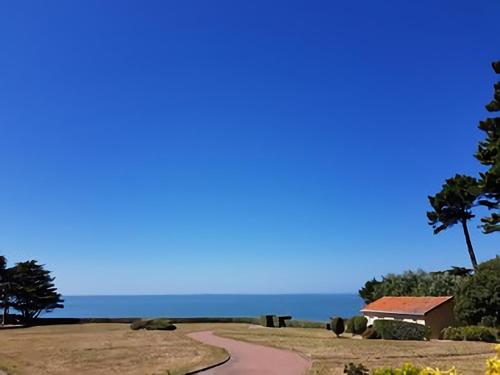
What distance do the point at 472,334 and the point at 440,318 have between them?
212 inches

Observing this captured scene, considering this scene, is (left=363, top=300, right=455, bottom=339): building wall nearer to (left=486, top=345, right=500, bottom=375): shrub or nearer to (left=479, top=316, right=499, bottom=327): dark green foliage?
(left=479, top=316, right=499, bottom=327): dark green foliage

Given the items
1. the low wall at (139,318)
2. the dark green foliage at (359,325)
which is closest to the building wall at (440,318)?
the dark green foliage at (359,325)

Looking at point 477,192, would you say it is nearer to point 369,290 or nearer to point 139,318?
point 369,290

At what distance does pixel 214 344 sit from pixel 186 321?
22582 millimetres

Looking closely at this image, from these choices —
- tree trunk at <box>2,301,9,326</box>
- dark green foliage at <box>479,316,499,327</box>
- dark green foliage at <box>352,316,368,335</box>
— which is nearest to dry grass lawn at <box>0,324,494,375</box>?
dark green foliage at <box>479,316,499,327</box>

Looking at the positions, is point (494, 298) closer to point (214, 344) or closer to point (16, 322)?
point (214, 344)

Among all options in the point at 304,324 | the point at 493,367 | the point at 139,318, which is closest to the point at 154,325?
the point at 139,318

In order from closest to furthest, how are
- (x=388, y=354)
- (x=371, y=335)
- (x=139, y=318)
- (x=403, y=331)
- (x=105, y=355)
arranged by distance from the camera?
(x=388, y=354)
(x=105, y=355)
(x=403, y=331)
(x=371, y=335)
(x=139, y=318)

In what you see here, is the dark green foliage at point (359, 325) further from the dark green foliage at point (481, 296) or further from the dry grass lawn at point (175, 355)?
the dry grass lawn at point (175, 355)

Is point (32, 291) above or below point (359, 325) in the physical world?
above

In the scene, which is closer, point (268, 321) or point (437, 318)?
point (437, 318)

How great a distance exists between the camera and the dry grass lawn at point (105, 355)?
19703mm

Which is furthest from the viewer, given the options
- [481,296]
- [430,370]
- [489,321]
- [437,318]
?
[437,318]

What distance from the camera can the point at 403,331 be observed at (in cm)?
3188
